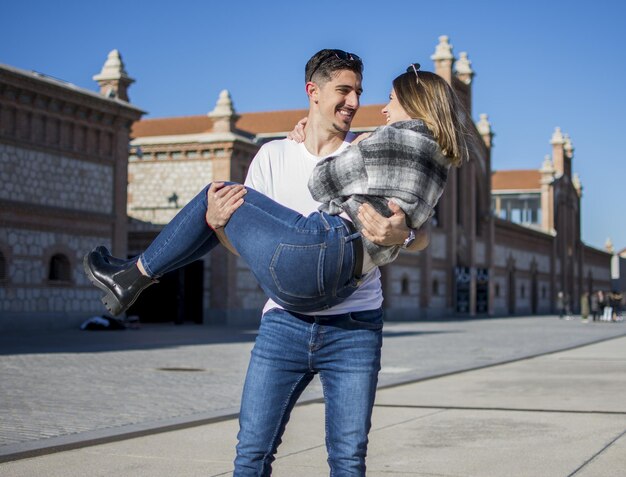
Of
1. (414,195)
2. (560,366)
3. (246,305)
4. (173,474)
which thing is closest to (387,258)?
(414,195)

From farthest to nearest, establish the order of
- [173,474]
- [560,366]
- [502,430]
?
[560,366]
[502,430]
[173,474]

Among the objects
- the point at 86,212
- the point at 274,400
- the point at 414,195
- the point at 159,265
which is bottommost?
the point at 274,400

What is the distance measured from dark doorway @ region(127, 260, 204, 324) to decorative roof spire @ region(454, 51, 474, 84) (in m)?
28.8

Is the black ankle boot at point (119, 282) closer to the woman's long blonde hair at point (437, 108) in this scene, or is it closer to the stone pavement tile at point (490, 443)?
the woman's long blonde hair at point (437, 108)

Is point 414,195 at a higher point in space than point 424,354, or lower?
higher

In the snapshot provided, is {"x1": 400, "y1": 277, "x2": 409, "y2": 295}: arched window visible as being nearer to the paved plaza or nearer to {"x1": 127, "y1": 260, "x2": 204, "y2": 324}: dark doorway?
{"x1": 127, "y1": 260, "x2": 204, "y2": 324}: dark doorway

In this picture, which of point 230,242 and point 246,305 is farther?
point 246,305

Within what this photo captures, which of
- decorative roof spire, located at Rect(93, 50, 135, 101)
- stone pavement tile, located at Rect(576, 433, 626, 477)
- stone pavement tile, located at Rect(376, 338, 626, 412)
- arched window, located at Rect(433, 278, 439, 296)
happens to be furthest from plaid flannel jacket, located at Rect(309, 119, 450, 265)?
arched window, located at Rect(433, 278, 439, 296)

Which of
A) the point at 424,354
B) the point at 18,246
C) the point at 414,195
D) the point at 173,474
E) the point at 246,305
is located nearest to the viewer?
the point at 414,195

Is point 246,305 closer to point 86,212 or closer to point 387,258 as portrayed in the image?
point 86,212

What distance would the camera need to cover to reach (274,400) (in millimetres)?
3693

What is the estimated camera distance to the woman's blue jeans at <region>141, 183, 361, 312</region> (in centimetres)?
324

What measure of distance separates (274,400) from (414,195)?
942 mm

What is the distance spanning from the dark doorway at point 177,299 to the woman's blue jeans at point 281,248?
32.2m
